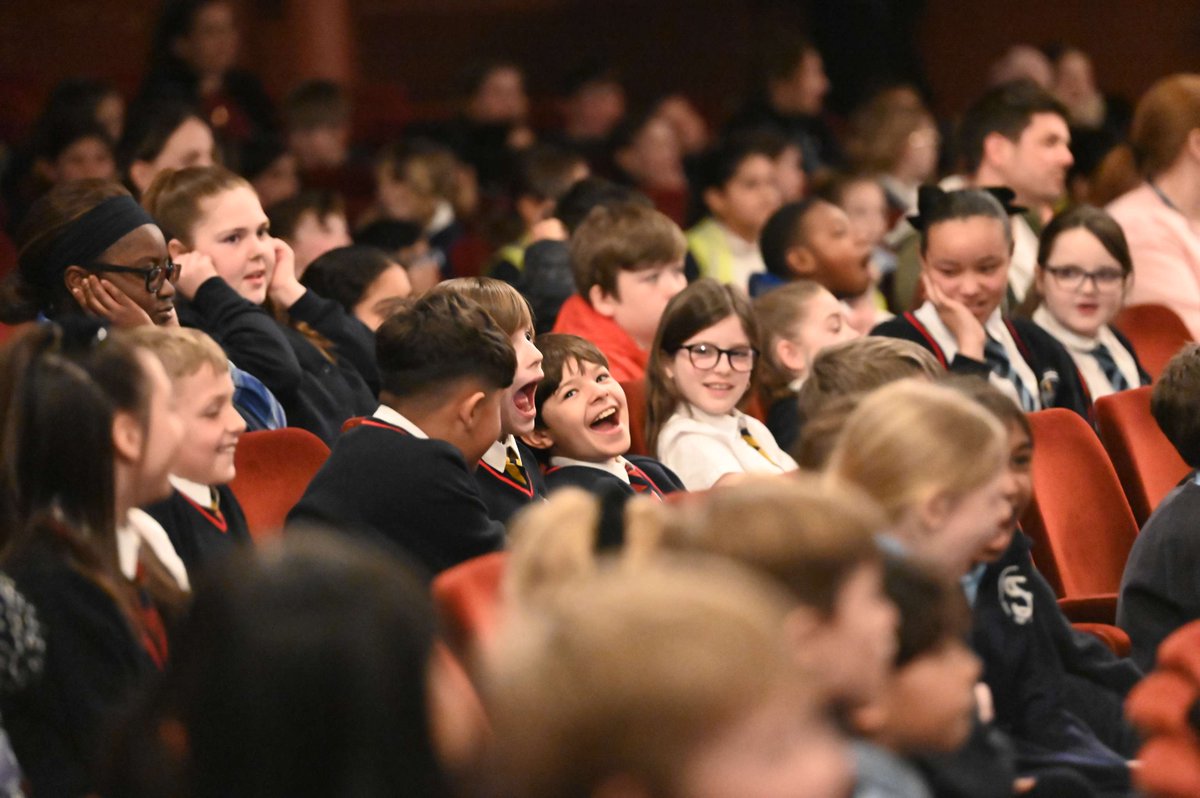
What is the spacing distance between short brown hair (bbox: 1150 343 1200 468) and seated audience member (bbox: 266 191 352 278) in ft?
8.67

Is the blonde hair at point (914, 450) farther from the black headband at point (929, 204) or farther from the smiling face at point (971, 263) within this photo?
the black headband at point (929, 204)

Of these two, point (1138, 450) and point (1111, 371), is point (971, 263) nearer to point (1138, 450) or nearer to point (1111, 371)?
point (1111, 371)

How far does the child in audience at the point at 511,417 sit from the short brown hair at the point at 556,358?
26 millimetres

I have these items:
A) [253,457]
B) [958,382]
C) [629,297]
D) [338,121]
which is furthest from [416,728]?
[338,121]

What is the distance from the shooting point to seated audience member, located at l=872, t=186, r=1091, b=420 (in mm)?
3924

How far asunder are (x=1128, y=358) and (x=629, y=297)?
1337 millimetres

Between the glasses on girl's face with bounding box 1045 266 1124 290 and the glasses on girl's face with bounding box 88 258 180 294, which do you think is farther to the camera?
the glasses on girl's face with bounding box 1045 266 1124 290

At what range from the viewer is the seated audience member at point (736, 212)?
5.71 m

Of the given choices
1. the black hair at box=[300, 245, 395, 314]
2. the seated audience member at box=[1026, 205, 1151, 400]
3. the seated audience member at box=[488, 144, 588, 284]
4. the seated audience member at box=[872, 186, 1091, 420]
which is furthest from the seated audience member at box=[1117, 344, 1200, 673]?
the seated audience member at box=[488, 144, 588, 284]

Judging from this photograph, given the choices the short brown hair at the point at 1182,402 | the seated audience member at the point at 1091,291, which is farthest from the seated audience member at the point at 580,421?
the seated audience member at the point at 1091,291

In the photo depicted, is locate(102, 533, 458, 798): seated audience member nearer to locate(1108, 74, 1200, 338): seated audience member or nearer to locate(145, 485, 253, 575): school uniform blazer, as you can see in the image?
locate(145, 485, 253, 575): school uniform blazer

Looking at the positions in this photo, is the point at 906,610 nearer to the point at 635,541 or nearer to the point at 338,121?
the point at 635,541

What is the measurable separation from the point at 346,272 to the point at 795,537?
2.99m

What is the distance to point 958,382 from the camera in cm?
261
